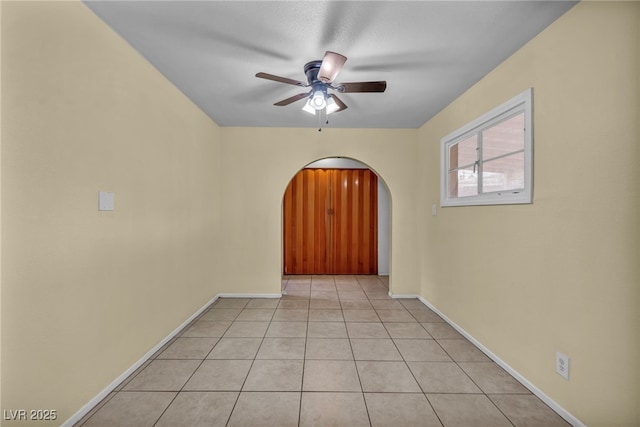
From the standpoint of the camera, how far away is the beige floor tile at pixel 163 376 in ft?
6.52

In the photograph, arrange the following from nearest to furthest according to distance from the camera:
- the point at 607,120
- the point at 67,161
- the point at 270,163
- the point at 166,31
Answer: the point at 607,120, the point at 67,161, the point at 166,31, the point at 270,163

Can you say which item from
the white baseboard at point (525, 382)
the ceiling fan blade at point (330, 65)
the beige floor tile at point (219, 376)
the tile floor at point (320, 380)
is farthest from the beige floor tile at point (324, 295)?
the ceiling fan blade at point (330, 65)

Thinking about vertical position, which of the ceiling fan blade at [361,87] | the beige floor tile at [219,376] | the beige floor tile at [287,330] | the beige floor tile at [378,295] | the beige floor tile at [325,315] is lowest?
the beige floor tile at [378,295]

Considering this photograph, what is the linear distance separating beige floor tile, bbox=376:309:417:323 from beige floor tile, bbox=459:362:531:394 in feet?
3.16

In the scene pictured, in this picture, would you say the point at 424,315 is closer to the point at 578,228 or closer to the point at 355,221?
the point at 578,228

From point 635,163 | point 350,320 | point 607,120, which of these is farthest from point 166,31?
point 350,320

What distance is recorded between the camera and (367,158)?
13.3 feet

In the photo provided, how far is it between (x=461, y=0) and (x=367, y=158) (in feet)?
8.16

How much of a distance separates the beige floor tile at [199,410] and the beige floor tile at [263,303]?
1783 millimetres

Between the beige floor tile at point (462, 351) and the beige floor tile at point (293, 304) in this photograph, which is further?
the beige floor tile at point (293, 304)

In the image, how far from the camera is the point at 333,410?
176 cm

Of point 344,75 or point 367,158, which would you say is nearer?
point 344,75

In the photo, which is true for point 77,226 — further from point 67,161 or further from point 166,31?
point 166,31

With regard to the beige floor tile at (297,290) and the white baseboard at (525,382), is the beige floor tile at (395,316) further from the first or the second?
the beige floor tile at (297,290)
